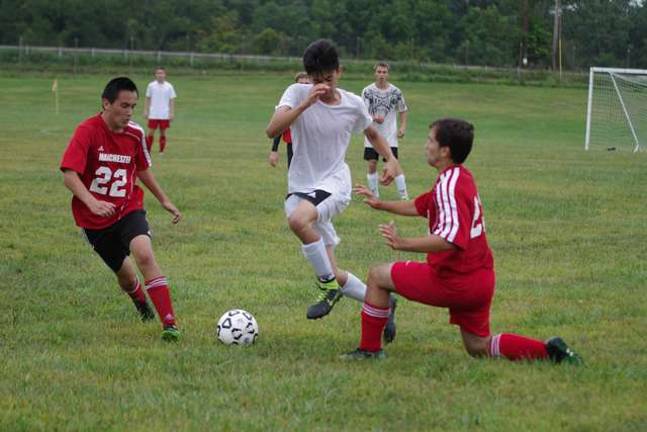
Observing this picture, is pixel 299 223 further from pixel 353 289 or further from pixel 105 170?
pixel 105 170

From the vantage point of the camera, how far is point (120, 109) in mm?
7215

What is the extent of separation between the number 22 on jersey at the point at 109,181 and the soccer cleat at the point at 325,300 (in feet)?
4.95

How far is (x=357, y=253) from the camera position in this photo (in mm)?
11047

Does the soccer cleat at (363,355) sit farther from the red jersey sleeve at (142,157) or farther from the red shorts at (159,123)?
the red shorts at (159,123)

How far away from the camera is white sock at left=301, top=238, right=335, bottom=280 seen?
7.09 meters

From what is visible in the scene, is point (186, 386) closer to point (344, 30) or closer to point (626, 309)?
point (626, 309)

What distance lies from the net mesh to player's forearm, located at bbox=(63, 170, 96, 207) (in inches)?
971

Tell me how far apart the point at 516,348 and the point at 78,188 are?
2963 millimetres

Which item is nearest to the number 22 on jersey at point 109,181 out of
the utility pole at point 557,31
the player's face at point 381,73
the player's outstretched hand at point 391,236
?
the player's outstretched hand at point 391,236

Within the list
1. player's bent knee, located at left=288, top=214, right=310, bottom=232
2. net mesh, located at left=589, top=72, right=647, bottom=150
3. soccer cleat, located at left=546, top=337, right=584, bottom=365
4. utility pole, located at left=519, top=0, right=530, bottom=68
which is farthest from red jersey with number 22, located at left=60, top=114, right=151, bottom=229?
utility pole, located at left=519, top=0, right=530, bottom=68

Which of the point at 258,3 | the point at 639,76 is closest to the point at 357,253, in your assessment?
the point at 639,76

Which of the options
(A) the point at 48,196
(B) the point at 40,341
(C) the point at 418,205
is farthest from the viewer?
(A) the point at 48,196

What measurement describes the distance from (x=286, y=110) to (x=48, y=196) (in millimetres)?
9217

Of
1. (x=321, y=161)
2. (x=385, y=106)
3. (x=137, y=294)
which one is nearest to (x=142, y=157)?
(x=137, y=294)
